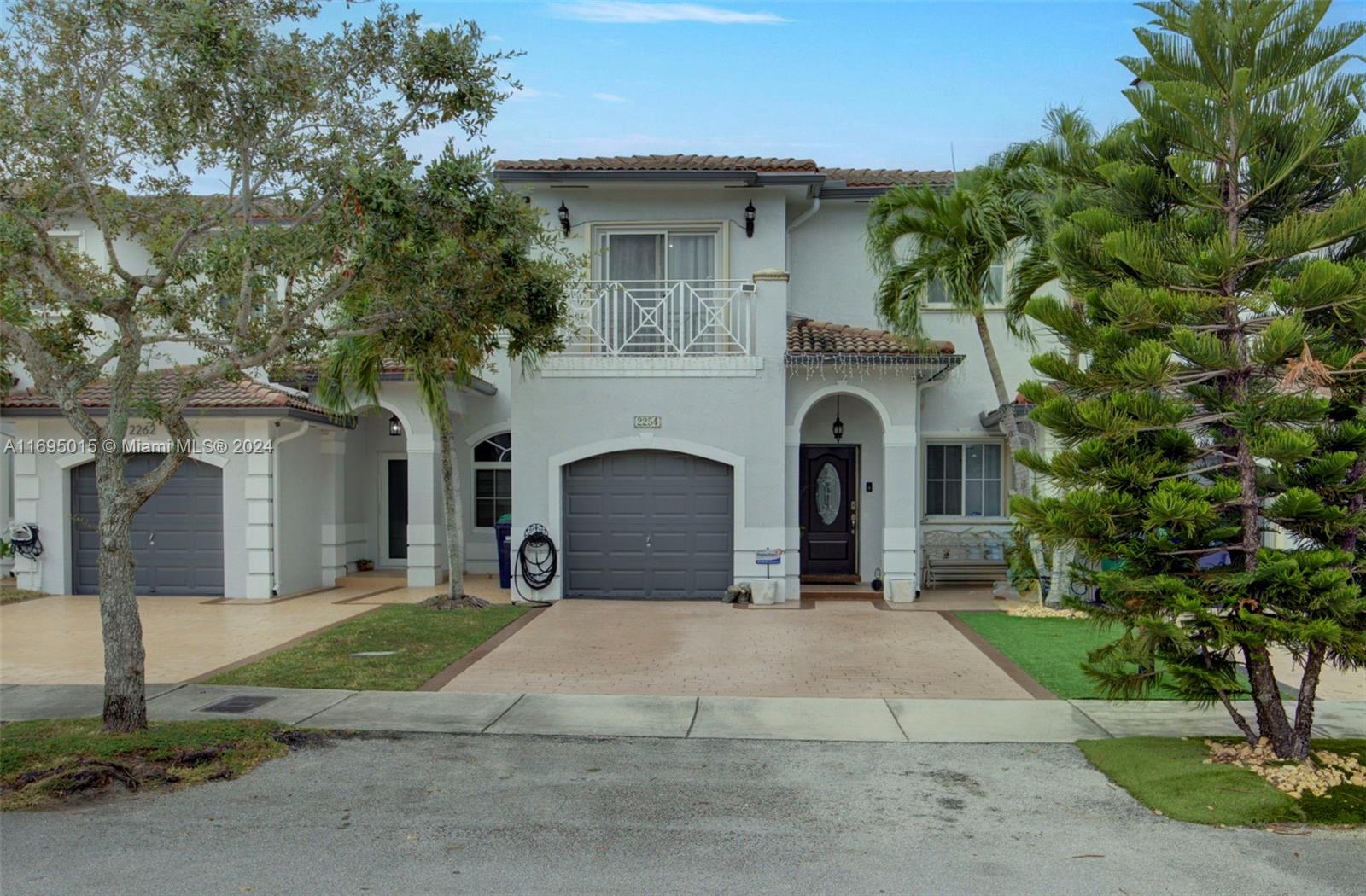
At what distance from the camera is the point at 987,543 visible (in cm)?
1725

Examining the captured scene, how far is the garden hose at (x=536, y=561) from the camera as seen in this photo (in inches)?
602

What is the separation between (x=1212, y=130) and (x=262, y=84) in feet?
22.1

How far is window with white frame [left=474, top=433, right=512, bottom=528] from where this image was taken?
19.1 metres

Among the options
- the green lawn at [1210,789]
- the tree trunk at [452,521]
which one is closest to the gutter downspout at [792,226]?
the tree trunk at [452,521]

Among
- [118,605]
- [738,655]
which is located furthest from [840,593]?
[118,605]

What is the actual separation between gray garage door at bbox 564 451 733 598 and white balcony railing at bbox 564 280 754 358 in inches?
65.3

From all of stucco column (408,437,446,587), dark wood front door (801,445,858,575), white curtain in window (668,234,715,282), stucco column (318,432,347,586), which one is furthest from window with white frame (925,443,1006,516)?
stucco column (318,432,347,586)

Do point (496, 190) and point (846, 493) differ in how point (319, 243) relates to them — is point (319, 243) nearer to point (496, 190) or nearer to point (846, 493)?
point (496, 190)

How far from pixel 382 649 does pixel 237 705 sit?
265 cm

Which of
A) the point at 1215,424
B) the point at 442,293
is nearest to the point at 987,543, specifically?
the point at 1215,424

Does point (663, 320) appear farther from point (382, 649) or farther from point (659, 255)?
point (382, 649)

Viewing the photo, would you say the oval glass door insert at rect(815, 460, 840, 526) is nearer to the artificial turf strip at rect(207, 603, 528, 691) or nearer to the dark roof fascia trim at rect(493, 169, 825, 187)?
the dark roof fascia trim at rect(493, 169, 825, 187)

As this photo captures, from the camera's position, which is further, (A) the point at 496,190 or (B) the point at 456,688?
(B) the point at 456,688

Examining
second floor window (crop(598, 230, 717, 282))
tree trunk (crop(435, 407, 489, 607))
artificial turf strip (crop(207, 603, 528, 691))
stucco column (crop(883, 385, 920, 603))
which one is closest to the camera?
artificial turf strip (crop(207, 603, 528, 691))
